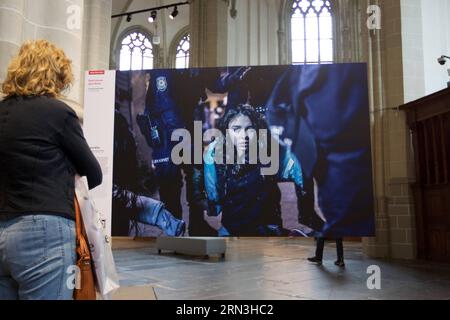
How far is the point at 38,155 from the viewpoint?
1.79 m

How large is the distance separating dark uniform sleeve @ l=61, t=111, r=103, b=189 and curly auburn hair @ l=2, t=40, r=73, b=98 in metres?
0.15

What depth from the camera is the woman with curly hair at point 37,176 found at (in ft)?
5.66


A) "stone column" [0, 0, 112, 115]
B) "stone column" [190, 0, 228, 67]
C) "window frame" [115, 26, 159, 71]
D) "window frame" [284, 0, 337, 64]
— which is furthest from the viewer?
"window frame" [115, 26, 159, 71]

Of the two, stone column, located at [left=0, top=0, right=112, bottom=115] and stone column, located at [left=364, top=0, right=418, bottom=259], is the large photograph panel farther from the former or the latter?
stone column, located at [left=364, top=0, right=418, bottom=259]

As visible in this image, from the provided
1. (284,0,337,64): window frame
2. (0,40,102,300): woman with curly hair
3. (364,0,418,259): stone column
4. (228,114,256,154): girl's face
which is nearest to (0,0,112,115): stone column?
(228,114,256,154): girl's face

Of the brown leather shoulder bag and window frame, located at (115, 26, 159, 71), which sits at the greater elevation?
window frame, located at (115, 26, 159, 71)

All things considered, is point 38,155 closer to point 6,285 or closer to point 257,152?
point 6,285

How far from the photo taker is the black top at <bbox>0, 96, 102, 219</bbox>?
5.77 feet

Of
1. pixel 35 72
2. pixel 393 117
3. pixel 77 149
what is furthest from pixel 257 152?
pixel 393 117

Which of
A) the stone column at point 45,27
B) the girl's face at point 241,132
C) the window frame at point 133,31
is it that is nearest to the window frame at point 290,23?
the window frame at point 133,31

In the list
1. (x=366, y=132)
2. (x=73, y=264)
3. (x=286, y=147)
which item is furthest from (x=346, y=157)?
(x=73, y=264)

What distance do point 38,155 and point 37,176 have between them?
8 cm

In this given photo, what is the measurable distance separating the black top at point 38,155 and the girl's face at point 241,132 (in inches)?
57.1
